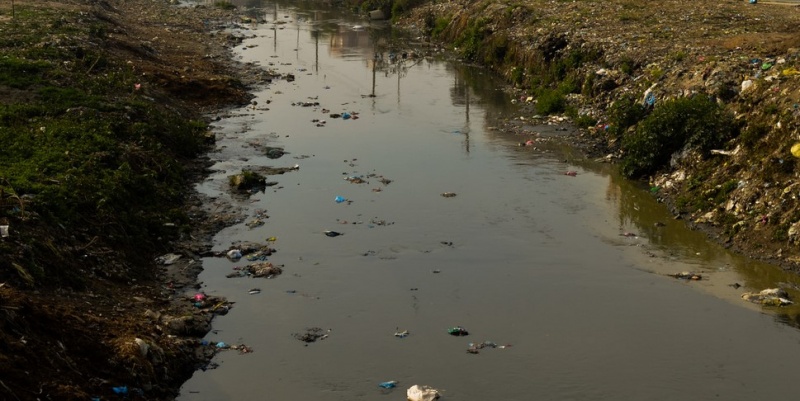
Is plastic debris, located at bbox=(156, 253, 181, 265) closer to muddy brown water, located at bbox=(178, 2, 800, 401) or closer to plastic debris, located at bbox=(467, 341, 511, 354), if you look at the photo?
muddy brown water, located at bbox=(178, 2, 800, 401)

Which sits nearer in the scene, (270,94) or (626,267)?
(626,267)

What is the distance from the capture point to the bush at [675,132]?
12359 mm

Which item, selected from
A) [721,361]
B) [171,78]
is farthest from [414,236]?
[171,78]

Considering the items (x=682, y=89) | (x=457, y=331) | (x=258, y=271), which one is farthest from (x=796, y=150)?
(x=258, y=271)

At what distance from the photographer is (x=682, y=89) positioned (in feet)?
45.8

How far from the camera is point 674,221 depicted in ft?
37.6

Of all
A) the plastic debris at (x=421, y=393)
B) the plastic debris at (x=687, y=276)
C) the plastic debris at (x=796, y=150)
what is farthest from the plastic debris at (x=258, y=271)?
the plastic debris at (x=796, y=150)

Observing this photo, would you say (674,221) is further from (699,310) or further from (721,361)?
(721,361)

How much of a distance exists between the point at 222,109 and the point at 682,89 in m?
9.19

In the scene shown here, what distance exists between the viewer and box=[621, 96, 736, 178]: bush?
40.5 feet

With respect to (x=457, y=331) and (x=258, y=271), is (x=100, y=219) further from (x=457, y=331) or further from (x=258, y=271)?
(x=457, y=331)

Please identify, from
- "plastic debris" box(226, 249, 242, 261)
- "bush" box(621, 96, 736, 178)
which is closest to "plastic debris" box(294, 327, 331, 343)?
"plastic debris" box(226, 249, 242, 261)

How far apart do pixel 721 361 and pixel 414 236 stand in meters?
4.15

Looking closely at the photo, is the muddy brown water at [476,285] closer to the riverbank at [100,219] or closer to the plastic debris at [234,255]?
the plastic debris at [234,255]
